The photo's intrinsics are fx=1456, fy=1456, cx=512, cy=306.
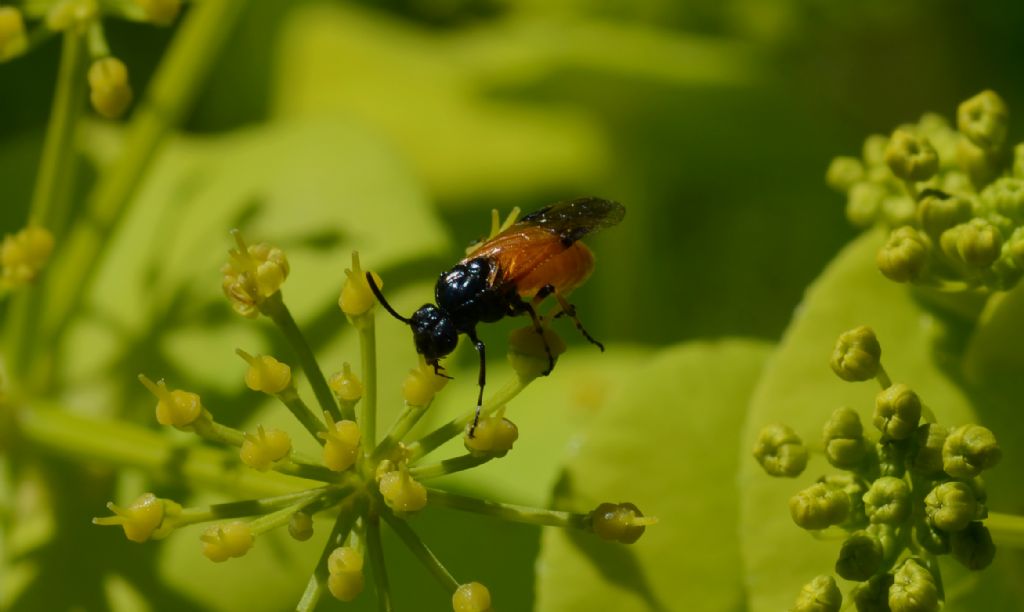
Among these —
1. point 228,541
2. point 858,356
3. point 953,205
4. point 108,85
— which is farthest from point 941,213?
point 108,85

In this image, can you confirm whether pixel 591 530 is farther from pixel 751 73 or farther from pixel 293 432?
pixel 751 73

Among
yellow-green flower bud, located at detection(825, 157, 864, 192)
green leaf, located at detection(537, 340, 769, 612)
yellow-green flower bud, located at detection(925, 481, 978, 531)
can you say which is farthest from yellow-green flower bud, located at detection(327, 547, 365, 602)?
yellow-green flower bud, located at detection(825, 157, 864, 192)

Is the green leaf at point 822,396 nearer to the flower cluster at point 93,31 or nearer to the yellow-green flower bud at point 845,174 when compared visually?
the yellow-green flower bud at point 845,174

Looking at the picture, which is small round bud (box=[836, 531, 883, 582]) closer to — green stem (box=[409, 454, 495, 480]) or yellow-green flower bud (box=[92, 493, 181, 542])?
green stem (box=[409, 454, 495, 480])

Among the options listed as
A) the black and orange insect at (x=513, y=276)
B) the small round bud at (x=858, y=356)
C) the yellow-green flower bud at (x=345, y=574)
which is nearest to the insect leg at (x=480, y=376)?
the black and orange insect at (x=513, y=276)

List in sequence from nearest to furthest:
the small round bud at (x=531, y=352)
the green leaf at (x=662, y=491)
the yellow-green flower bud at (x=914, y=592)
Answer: the yellow-green flower bud at (x=914, y=592)
the small round bud at (x=531, y=352)
the green leaf at (x=662, y=491)

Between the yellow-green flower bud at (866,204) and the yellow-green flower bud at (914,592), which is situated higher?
the yellow-green flower bud at (866,204)
